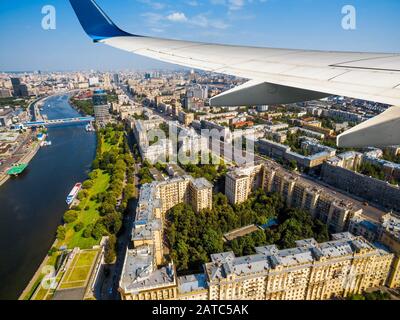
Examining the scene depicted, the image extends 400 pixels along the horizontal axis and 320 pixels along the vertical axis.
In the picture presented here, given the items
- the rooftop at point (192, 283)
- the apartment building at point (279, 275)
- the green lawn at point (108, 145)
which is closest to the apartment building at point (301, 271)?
the apartment building at point (279, 275)

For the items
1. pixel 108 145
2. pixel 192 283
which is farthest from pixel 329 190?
pixel 108 145

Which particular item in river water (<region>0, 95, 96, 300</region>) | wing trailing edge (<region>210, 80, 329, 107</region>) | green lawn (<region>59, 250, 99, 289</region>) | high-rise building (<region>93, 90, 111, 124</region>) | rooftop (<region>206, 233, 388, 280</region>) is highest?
wing trailing edge (<region>210, 80, 329, 107</region>)

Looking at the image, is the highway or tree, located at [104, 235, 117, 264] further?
the highway

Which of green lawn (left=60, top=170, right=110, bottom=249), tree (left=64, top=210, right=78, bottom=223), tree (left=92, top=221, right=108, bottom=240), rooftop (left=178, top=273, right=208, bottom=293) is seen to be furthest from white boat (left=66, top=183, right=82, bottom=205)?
rooftop (left=178, top=273, right=208, bottom=293)

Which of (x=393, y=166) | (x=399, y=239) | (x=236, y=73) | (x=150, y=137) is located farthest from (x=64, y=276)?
(x=393, y=166)

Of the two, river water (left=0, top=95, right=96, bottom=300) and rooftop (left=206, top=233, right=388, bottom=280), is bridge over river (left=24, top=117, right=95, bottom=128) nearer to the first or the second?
river water (left=0, top=95, right=96, bottom=300)
